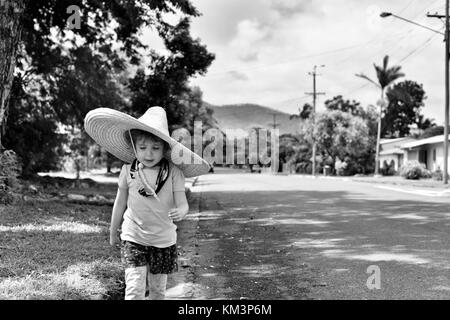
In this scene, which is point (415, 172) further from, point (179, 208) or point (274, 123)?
point (274, 123)

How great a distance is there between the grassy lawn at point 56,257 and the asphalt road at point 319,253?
893mm

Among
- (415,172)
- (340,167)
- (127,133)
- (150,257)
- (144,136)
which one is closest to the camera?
(150,257)

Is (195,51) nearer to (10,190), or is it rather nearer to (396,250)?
(10,190)

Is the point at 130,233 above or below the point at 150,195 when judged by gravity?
below

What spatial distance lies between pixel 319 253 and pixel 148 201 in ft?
12.7

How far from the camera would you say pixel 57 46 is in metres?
17.2

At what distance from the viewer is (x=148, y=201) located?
375 centimetres

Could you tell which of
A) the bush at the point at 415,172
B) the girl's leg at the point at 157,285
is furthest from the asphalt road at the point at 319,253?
the bush at the point at 415,172

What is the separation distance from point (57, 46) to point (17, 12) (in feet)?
32.5

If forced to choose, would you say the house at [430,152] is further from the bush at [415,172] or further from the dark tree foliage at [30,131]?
the dark tree foliage at [30,131]

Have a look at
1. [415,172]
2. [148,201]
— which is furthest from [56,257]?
[415,172]

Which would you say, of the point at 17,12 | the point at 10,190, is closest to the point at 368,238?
the point at 17,12

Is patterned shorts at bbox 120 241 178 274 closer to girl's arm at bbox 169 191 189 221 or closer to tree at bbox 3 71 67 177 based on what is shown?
girl's arm at bbox 169 191 189 221

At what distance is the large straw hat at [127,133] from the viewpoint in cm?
377
